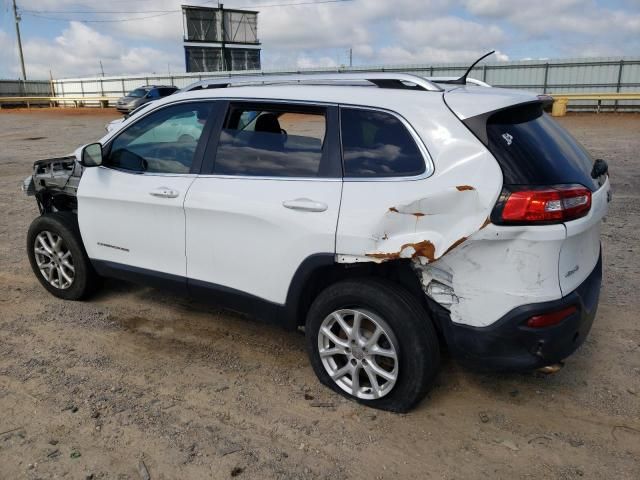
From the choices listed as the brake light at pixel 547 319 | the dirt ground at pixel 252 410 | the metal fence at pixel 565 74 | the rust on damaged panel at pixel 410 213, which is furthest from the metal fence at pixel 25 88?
the brake light at pixel 547 319

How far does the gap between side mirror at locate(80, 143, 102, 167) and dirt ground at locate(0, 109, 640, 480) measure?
1221mm

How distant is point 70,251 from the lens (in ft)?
14.4

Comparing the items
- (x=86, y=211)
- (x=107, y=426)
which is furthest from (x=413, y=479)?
(x=86, y=211)

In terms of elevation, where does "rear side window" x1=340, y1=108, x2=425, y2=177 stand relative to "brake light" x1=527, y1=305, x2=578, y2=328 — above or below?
above

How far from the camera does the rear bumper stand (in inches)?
103

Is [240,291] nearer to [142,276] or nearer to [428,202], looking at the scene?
[142,276]

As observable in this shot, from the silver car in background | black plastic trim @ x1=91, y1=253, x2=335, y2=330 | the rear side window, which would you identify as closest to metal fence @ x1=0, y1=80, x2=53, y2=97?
the silver car in background

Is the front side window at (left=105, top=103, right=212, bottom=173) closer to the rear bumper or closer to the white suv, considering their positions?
the white suv

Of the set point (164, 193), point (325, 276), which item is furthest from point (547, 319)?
point (164, 193)

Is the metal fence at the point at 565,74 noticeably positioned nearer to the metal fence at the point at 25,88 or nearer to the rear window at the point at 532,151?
the rear window at the point at 532,151

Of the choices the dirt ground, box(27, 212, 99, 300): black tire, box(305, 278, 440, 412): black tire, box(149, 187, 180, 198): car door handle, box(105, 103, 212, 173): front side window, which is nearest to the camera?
the dirt ground

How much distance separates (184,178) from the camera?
357 centimetres

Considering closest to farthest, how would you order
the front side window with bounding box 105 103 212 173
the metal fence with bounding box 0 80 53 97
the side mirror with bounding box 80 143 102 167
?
the front side window with bounding box 105 103 212 173, the side mirror with bounding box 80 143 102 167, the metal fence with bounding box 0 80 53 97

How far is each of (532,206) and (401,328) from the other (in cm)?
87
